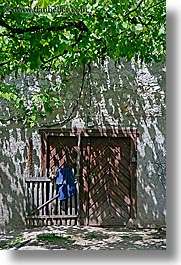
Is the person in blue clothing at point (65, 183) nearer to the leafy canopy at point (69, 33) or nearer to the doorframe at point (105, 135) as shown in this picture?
the doorframe at point (105, 135)

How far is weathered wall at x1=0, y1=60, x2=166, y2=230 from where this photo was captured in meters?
2.06

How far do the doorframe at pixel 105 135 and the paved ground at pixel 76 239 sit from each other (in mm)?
71

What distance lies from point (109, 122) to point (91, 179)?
0.86ft


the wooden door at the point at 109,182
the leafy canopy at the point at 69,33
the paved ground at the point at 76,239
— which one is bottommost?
the paved ground at the point at 76,239

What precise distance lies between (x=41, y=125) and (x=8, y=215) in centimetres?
41

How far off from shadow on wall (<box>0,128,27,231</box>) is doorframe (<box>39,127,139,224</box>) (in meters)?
0.08

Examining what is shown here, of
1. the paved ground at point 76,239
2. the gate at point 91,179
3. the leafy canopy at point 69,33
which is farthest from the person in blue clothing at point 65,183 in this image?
the leafy canopy at point 69,33

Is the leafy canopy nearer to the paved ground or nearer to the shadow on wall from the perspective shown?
the shadow on wall

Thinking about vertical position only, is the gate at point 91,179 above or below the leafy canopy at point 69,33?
below

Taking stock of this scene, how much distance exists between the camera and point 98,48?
207 centimetres

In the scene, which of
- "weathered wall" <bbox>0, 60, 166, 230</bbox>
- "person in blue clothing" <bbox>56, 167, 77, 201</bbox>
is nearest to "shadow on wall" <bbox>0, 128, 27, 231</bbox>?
"weathered wall" <bbox>0, 60, 166, 230</bbox>

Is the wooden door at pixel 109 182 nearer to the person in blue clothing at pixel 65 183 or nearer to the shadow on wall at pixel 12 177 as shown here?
the person in blue clothing at pixel 65 183

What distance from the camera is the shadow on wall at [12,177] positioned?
2041 millimetres

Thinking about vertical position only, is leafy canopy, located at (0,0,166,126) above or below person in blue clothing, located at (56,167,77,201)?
above
